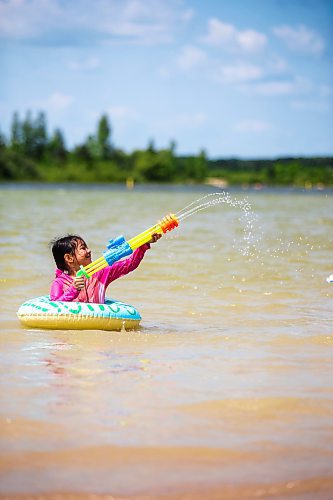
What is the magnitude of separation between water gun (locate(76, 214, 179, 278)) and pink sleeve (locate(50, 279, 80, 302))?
0.21 meters

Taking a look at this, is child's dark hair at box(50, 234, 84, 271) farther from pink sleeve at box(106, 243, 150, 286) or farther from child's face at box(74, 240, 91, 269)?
pink sleeve at box(106, 243, 150, 286)

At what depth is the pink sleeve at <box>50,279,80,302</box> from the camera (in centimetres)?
748

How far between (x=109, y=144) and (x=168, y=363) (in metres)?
159

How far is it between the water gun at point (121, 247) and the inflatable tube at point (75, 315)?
11.3 inches

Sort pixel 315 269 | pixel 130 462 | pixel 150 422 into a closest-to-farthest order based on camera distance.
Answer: pixel 130 462, pixel 150 422, pixel 315 269

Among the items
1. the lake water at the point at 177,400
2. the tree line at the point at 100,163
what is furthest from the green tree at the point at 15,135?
the lake water at the point at 177,400

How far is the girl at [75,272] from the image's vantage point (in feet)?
24.4

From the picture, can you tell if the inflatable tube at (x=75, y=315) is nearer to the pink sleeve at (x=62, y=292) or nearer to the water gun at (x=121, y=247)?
the pink sleeve at (x=62, y=292)

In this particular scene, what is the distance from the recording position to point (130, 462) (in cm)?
418

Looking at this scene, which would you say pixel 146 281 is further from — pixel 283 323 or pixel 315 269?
pixel 283 323

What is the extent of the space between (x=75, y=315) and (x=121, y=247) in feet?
2.19

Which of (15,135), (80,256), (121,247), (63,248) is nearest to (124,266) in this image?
(121,247)

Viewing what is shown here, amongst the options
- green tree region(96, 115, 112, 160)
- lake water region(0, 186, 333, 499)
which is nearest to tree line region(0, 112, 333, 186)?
green tree region(96, 115, 112, 160)

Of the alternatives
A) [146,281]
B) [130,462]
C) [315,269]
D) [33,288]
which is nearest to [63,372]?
[130,462]
